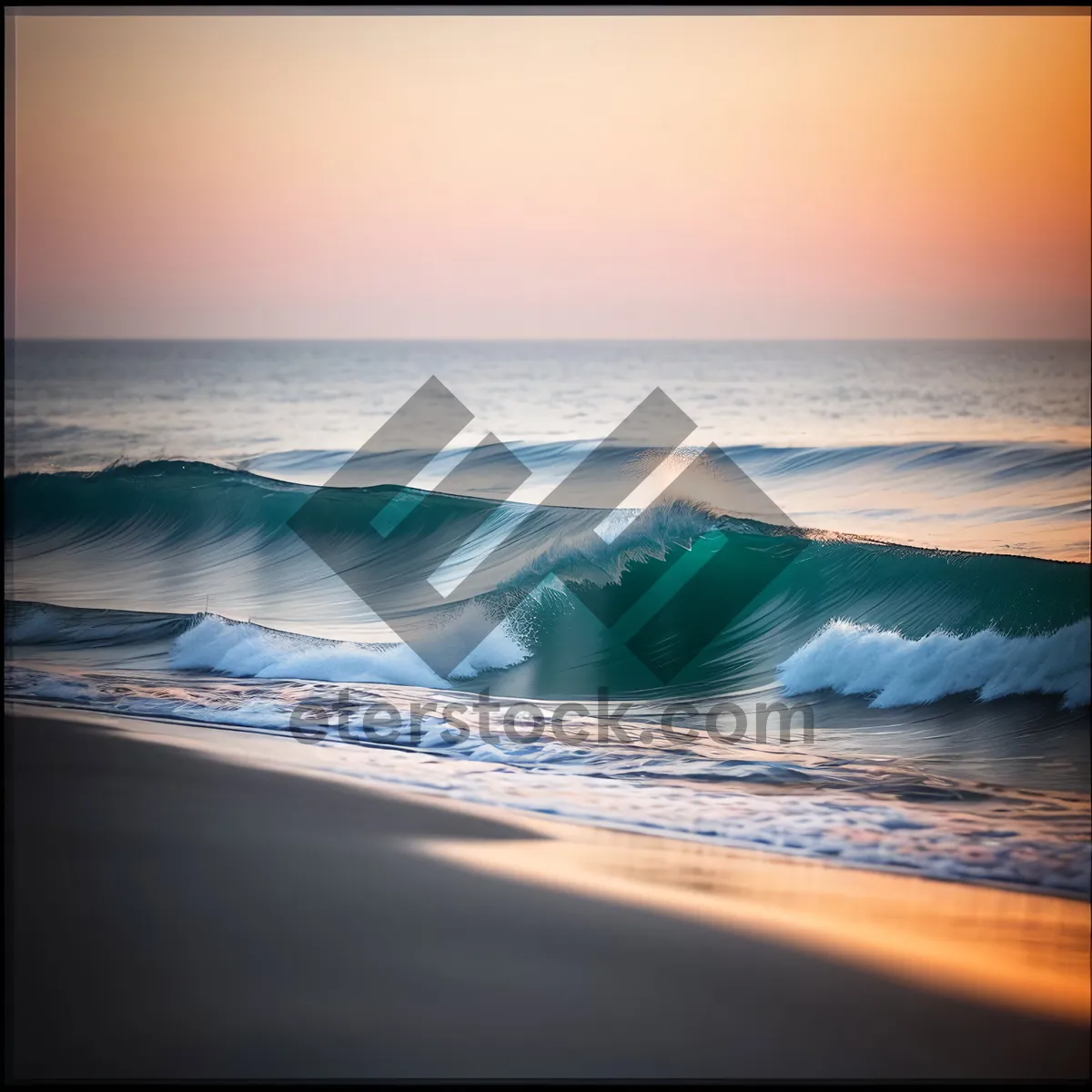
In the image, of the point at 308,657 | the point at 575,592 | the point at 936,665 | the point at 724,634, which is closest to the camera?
the point at 936,665

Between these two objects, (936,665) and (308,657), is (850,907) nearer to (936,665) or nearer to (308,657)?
(936,665)

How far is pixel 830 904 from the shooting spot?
2869 millimetres

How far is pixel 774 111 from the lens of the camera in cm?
722

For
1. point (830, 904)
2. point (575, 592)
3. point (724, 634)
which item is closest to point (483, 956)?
point (830, 904)

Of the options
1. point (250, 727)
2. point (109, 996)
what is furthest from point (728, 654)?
point (109, 996)

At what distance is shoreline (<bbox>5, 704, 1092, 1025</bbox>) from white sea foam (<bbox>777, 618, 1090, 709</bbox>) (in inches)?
82.5

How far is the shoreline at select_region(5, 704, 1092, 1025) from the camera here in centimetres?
252

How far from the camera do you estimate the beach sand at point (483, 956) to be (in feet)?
7.20

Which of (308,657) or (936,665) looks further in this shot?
(308,657)

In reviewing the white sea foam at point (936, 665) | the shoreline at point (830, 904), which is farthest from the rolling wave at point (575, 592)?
the shoreline at point (830, 904)

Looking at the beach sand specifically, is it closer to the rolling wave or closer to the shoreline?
the shoreline

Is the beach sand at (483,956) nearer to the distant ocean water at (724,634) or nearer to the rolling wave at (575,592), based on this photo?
the distant ocean water at (724,634)

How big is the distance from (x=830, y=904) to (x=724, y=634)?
3342 mm

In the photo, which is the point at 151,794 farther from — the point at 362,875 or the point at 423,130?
the point at 423,130
